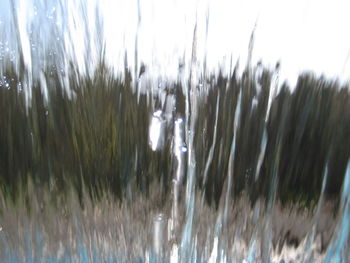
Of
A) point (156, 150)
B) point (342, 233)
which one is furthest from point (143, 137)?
point (342, 233)

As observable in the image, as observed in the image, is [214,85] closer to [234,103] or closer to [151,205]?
[234,103]

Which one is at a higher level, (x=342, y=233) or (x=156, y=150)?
(x=156, y=150)

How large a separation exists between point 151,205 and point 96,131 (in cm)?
21

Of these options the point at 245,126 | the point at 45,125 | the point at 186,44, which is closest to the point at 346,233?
the point at 245,126

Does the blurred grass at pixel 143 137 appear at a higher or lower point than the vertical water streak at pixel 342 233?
higher

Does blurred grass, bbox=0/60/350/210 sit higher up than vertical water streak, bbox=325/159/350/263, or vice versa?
blurred grass, bbox=0/60/350/210

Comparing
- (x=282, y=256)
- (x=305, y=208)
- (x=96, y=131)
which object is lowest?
(x=282, y=256)

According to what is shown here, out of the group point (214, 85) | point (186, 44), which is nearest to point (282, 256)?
point (214, 85)

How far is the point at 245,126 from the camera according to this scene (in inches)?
29.2

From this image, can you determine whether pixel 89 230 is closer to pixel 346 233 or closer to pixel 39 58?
pixel 39 58

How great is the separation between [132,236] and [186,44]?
457 millimetres

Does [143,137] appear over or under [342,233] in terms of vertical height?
over

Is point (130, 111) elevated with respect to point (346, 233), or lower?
elevated

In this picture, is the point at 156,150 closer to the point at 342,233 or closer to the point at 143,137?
the point at 143,137
